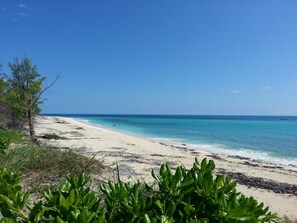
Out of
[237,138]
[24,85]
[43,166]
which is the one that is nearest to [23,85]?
[24,85]

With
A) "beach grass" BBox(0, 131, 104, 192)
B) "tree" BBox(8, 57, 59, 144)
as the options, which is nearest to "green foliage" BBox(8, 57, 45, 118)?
"tree" BBox(8, 57, 59, 144)

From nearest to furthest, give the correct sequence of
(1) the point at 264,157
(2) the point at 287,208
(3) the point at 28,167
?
(3) the point at 28,167 < (2) the point at 287,208 < (1) the point at 264,157

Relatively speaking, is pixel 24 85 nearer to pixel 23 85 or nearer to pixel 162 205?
pixel 23 85

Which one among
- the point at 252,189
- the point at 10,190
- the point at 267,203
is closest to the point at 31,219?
the point at 10,190

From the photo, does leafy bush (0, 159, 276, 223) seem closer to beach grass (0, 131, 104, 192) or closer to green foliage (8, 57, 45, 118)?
beach grass (0, 131, 104, 192)

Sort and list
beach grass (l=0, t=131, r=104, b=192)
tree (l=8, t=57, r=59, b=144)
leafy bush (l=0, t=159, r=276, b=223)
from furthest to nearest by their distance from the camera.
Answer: tree (l=8, t=57, r=59, b=144), beach grass (l=0, t=131, r=104, b=192), leafy bush (l=0, t=159, r=276, b=223)

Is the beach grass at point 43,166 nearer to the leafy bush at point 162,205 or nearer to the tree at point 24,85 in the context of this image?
the leafy bush at point 162,205

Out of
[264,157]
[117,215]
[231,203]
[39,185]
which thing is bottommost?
[264,157]

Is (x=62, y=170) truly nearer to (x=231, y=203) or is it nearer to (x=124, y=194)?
(x=124, y=194)

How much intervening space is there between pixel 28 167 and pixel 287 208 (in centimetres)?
647

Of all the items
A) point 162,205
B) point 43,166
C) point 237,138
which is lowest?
point 237,138

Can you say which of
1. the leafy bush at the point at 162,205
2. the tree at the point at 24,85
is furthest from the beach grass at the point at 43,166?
the tree at the point at 24,85

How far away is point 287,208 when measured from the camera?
7.73 metres

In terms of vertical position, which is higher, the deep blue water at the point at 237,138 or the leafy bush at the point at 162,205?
the leafy bush at the point at 162,205
